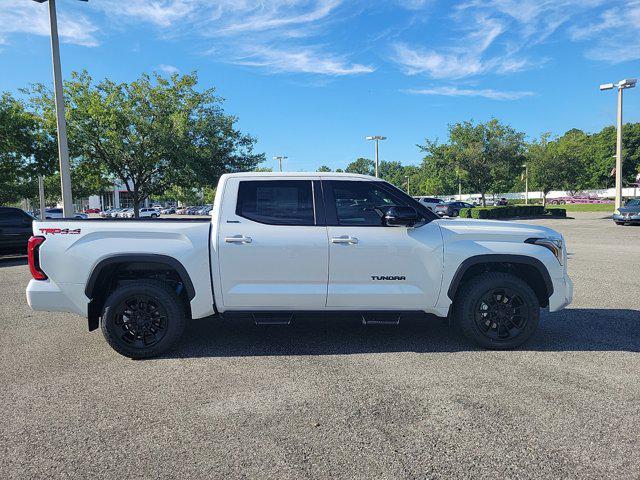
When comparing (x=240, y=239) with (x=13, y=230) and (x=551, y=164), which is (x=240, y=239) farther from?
(x=551, y=164)

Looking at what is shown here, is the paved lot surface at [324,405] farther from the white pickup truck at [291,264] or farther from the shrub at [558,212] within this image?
the shrub at [558,212]

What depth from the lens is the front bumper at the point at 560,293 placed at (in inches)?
181

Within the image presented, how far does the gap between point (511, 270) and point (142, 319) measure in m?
3.95

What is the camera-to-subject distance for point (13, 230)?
42.8ft

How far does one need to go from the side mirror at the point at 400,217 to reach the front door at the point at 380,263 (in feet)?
0.33

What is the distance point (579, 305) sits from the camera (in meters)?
6.54

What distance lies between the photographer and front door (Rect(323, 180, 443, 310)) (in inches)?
174

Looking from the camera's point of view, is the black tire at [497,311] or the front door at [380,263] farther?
the black tire at [497,311]

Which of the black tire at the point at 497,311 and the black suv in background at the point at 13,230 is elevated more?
the black suv in background at the point at 13,230

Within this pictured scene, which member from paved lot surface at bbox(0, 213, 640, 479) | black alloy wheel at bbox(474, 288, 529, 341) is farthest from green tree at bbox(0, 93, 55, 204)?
black alloy wheel at bbox(474, 288, 529, 341)

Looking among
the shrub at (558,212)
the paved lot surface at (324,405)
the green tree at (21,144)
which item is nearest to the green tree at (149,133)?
the green tree at (21,144)

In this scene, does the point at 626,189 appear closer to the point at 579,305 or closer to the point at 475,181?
the point at 475,181

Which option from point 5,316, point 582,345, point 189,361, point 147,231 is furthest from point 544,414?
point 5,316

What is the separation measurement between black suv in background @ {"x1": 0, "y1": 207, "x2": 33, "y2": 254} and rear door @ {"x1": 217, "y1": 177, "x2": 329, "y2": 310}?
38.4ft
